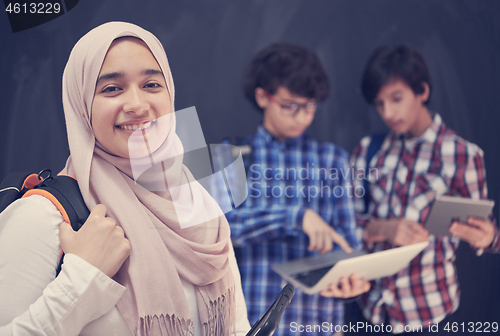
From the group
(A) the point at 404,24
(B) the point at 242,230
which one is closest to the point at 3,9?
(B) the point at 242,230

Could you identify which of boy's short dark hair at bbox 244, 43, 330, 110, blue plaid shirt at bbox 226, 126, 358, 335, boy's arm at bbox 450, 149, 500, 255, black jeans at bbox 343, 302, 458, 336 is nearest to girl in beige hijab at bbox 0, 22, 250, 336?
blue plaid shirt at bbox 226, 126, 358, 335

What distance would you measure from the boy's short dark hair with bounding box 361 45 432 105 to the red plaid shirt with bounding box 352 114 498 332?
0.57 ft

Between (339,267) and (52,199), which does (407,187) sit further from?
(52,199)

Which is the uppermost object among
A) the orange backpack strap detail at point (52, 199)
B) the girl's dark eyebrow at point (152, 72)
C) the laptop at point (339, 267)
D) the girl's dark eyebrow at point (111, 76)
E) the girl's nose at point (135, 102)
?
the girl's dark eyebrow at point (152, 72)

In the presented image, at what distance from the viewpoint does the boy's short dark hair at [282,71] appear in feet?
4.09

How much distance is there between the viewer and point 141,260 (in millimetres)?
888

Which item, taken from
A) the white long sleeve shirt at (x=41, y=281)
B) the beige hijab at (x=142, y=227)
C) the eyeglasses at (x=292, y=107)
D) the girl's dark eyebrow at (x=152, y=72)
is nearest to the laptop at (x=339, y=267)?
the beige hijab at (x=142, y=227)

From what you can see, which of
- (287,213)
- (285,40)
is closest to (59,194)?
(287,213)

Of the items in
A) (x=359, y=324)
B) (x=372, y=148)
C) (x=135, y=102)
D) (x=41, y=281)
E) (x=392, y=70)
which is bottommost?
(x=359, y=324)

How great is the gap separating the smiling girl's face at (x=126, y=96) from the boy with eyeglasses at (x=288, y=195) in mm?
400

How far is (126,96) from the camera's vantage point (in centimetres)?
91

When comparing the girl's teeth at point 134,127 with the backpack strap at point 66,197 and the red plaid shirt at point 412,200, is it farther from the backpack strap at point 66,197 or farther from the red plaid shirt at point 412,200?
the red plaid shirt at point 412,200

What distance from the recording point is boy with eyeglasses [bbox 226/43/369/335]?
1253mm

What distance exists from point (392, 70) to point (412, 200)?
486 millimetres
